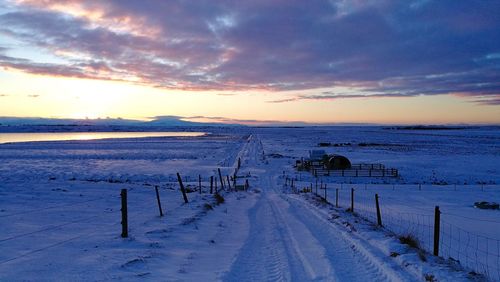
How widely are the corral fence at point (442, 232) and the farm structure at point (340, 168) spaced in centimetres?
1322

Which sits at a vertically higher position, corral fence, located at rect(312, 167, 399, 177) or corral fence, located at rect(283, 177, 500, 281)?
corral fence, located at rect(283, 177, 500, 281)

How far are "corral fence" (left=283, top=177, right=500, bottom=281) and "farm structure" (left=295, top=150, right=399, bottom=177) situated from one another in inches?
520

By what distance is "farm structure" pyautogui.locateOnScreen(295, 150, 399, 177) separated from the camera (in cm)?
3682

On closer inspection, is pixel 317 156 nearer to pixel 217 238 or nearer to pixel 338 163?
pixel 338 163

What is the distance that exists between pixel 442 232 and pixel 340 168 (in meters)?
24.4

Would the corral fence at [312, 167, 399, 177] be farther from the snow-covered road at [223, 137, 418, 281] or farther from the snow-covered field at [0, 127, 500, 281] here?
the snow-covered road at [223, 137, 418, 281]

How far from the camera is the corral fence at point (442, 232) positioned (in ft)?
31.9

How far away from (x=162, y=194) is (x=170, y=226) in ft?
31.1

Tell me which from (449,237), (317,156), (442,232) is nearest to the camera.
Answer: (449,237)

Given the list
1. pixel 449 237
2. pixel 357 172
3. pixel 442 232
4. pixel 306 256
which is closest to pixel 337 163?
pixel 357 172

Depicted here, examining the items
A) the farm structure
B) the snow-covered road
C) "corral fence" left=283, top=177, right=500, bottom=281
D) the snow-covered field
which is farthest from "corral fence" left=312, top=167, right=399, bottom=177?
the snow-covered road

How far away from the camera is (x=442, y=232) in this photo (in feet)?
46.4

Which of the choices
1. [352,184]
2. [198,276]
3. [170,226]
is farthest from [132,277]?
[352,184]

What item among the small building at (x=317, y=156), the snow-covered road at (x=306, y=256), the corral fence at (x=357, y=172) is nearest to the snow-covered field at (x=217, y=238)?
the snow-covered road at (x=306, y=256)
